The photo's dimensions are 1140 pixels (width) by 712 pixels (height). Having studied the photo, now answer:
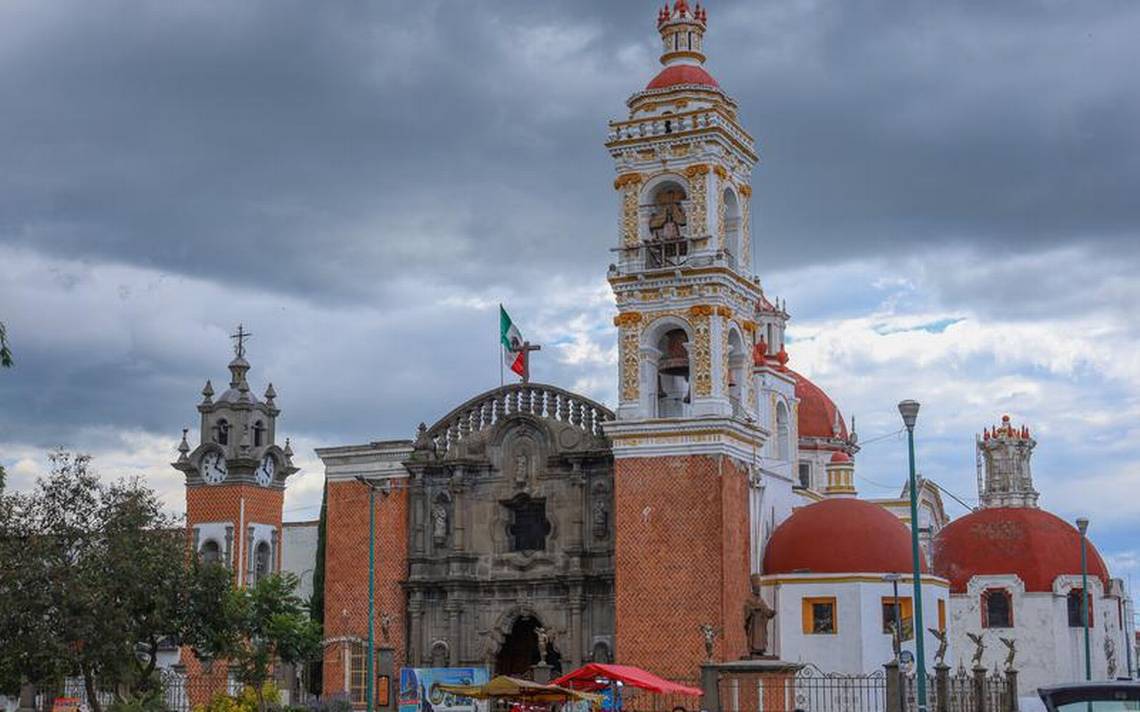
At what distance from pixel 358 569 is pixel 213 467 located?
10446 mm

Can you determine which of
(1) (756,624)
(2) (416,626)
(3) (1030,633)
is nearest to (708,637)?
(1) (756,624)

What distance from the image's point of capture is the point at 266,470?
57812 millimetres

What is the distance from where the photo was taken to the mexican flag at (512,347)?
161ft

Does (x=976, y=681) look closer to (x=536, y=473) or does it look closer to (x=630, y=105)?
(x=536, y=473)

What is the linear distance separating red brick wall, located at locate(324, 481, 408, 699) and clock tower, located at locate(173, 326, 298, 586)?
709 cm

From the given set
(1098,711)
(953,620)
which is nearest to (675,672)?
(953,620)

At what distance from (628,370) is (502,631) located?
8.72m

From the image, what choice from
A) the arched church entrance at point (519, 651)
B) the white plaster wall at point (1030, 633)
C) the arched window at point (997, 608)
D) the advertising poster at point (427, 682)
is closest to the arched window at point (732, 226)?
the arched church entrance at point (519, 651)

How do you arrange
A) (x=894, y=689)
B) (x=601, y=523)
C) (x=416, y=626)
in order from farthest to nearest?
(x=416, y=626)
(x=601, y=523)
(x=894, y=689)

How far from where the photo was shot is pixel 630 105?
48281 millimetres

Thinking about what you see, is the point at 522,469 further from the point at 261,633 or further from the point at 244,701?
the point at 244,701

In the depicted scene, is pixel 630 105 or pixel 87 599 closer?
pixel 87 599

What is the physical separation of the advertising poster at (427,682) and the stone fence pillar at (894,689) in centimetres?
1507

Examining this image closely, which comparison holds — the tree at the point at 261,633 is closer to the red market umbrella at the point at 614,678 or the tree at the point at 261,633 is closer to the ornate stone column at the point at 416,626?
the ornate stone column at the point at 416,626
